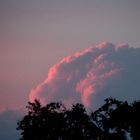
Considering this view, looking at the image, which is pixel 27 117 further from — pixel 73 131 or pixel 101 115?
pixel 101 115

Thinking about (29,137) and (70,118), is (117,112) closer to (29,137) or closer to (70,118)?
(70,118)

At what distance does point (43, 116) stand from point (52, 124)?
2797 millimetres

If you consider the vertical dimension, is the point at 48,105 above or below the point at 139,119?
above

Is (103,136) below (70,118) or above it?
below

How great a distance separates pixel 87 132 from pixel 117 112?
8.40 meters

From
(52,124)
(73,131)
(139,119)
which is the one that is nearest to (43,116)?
(52,124)

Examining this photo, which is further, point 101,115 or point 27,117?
point 101,115

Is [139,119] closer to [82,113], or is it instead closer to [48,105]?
[82,113]

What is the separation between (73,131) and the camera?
264 feet

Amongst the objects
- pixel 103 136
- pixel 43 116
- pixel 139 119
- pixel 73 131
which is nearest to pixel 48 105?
pixel 43 116

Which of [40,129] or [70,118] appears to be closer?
[40,129]

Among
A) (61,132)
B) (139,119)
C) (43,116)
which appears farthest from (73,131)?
(139,119)

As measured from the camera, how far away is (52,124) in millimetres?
78562

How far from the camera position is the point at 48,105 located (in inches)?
3199
